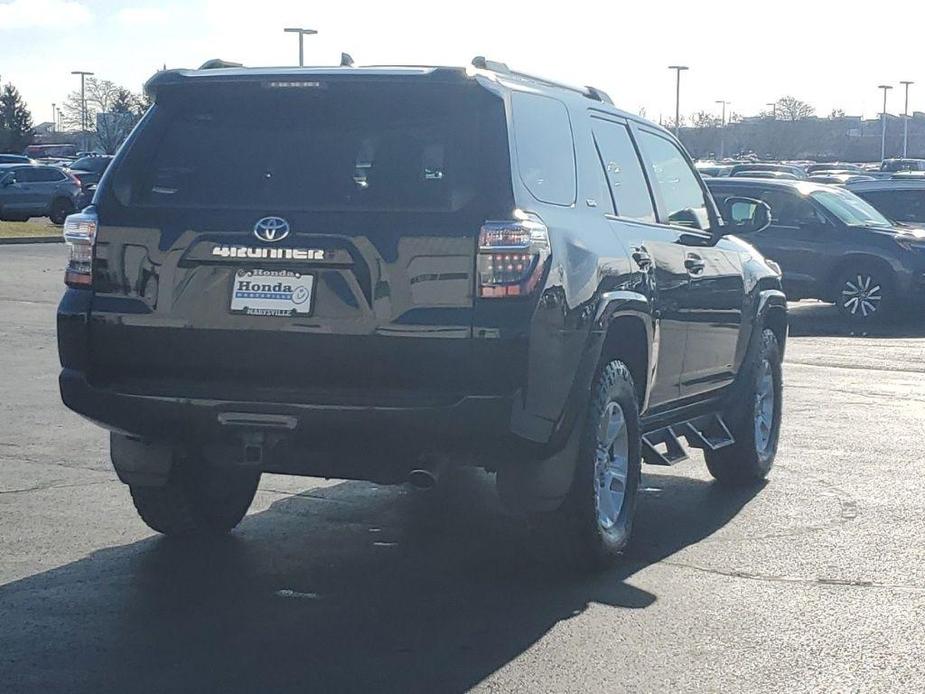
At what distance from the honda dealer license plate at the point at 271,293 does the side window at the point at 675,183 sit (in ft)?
8.42

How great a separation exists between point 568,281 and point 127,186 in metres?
1.74

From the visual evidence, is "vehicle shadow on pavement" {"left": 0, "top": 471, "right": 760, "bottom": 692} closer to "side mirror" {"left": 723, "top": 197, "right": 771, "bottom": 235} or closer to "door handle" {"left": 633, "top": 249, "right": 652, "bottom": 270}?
"door handle" {"left": 633, "top": 249, "right": 652, "bottom": 270}

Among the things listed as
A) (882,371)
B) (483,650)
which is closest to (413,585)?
(483,650)

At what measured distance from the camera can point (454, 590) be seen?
6121 millimetres

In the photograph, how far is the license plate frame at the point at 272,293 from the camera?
5582 millimetres

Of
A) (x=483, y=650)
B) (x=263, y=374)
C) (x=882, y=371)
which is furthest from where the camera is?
(x=882, y=371)

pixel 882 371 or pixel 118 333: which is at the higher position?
pixel 118 333

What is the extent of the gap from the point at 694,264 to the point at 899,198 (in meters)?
15.0

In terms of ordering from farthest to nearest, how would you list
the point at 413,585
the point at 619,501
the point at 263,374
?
the point at 619,501 < the point at 413,585 < the point at 263,374

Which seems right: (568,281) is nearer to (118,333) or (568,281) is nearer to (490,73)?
(490,73)

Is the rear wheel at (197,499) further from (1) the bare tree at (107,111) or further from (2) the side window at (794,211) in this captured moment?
(1) the bare tree at (107,111)

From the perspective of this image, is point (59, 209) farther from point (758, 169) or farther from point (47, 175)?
point (758, 169)

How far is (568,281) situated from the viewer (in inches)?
230

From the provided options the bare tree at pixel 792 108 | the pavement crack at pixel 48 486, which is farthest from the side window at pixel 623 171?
the bare tree at pixel 792 108
